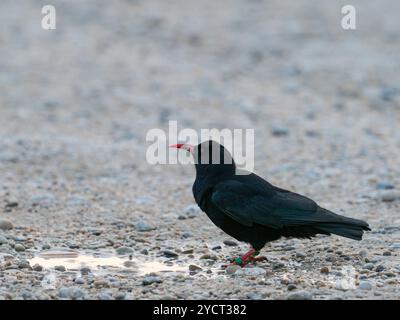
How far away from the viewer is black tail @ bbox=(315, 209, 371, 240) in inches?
275

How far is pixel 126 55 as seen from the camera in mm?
17172

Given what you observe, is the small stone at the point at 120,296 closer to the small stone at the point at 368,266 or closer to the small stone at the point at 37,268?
the small stone at the point at 37,268

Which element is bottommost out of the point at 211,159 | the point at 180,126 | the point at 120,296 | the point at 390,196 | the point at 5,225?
the point at 120,296

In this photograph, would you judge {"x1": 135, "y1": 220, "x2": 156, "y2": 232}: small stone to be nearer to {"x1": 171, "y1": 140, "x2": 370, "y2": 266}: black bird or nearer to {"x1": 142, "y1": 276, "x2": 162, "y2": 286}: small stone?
{"x1": 171, "y1": 140, "x2": 370, "y2": 266}: black bird

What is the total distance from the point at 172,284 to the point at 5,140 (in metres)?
5.84

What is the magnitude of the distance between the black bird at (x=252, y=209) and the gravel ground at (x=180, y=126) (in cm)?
27

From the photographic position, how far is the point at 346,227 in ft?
23.1

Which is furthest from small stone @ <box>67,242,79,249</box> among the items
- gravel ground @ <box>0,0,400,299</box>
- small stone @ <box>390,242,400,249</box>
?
small stone @ <box>390,242,400,249</box>

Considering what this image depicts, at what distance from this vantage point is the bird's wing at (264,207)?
7.20 metres

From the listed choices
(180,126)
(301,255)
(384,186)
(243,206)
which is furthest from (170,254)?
(180,126)

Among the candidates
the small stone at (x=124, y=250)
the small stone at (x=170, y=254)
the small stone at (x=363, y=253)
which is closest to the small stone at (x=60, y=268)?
the small stone at (x=124, y=250)

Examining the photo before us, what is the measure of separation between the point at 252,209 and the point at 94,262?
1.29 meters

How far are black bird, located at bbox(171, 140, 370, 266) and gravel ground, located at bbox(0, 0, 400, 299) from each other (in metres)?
0.27

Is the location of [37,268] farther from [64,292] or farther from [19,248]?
[64,292]
